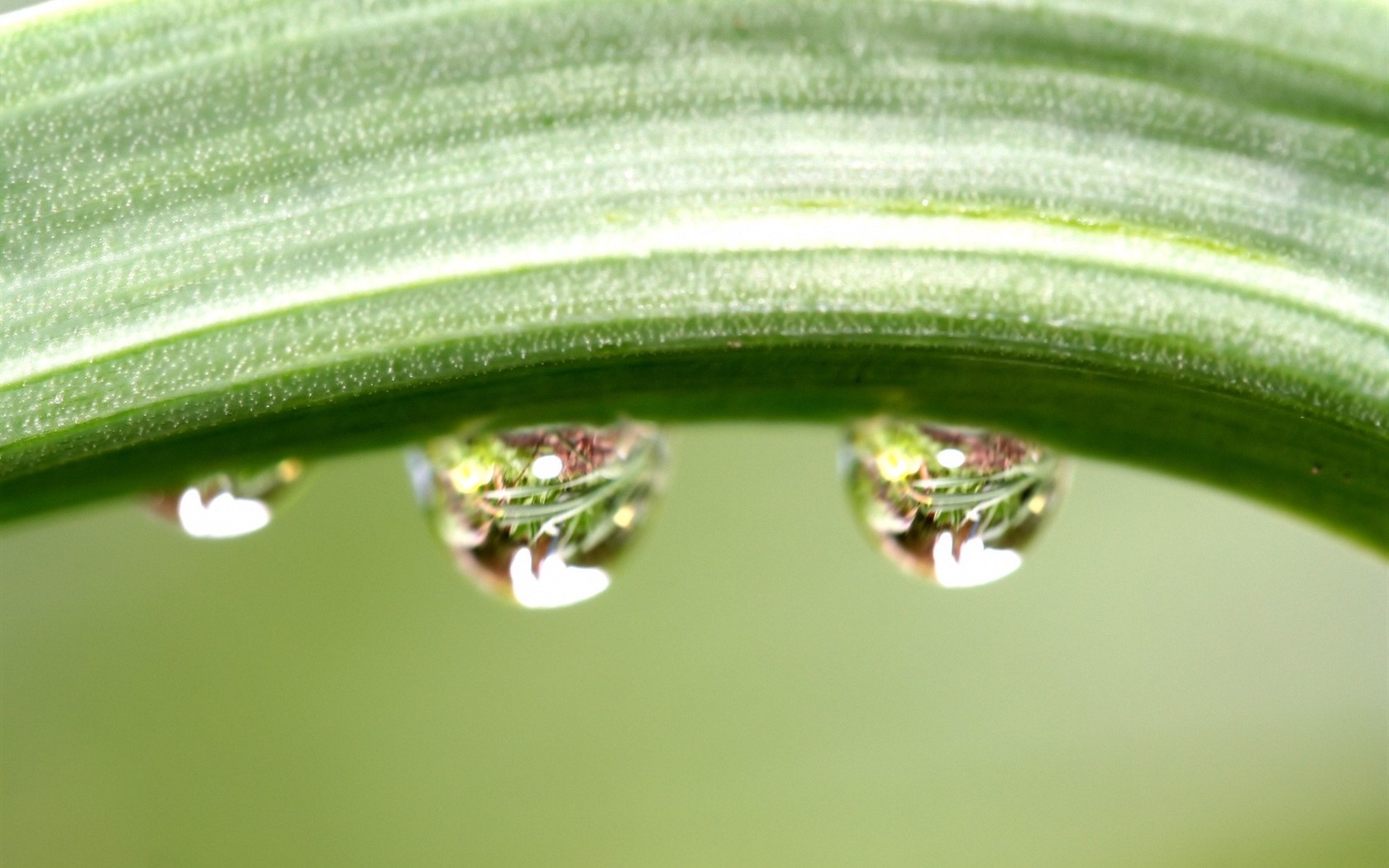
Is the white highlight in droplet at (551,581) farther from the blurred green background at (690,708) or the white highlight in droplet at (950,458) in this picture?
the blurred green background at (690,708)

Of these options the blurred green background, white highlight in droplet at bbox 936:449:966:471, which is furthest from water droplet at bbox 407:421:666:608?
the blurred green background

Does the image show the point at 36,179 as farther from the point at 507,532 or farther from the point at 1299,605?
the point at 1299,605

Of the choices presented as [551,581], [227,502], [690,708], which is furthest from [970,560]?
[690,708]

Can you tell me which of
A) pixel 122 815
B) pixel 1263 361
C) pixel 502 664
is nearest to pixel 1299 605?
pixel 502 664

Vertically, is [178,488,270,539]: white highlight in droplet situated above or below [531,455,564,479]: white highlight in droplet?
above

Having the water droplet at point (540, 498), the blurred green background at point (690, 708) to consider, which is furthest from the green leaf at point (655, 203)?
the blurred green background at point (690, 708)

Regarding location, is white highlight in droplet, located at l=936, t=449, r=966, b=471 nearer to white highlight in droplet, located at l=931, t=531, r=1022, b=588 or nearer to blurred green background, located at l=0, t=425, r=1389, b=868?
white highlight in droplet, located at l=931, t=531, r=1022, b=588

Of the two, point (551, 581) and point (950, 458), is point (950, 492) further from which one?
point (551, 581)
